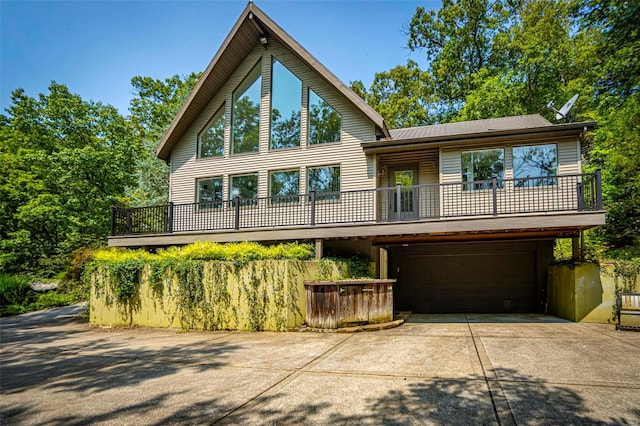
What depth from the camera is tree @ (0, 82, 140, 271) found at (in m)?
19.8

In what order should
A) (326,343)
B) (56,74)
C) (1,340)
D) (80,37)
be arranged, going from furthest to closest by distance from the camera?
1. (56,74)
2. (80,37)
3. (1,340)
4. (326,343)

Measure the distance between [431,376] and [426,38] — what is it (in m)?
29.2

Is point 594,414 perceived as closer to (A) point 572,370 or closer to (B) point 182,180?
(A) point 572,370

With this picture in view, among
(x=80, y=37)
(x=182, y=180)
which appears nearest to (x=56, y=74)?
(x=80, y=37)

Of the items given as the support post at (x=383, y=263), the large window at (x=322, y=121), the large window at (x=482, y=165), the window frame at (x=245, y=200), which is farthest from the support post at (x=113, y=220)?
the large window at (x=482, y=165)

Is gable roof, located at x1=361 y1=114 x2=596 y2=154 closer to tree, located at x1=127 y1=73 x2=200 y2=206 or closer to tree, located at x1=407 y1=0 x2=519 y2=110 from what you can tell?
tree, located at x1=127 y1=73 x2=200 y2=206

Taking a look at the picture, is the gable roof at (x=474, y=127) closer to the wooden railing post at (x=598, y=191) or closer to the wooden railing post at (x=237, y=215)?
the wooden railing post at (x=598, y=191)

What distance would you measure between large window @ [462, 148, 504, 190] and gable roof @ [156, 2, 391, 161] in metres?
2.94

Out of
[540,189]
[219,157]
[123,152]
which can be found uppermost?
[123,152]

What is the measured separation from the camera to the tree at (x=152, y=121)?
68.3 ft

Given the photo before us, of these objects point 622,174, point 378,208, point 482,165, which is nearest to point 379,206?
point 378,208

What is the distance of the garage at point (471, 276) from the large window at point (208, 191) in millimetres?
7185

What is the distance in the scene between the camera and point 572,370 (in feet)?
16.9

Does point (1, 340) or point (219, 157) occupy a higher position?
point (219, 157)
